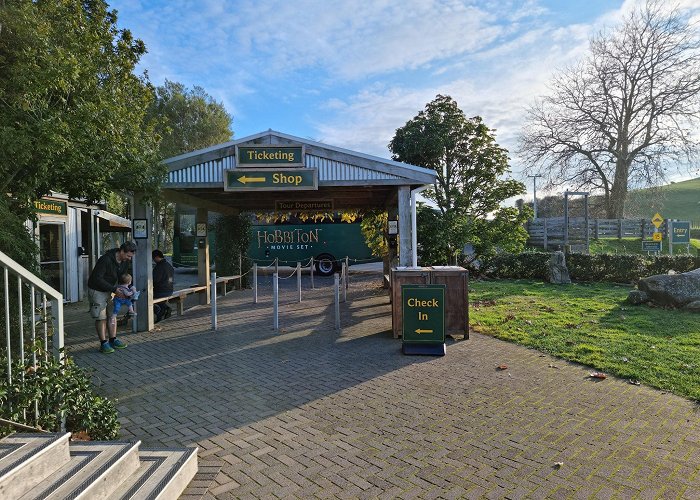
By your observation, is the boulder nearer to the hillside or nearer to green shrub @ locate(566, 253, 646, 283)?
green shrub @ locate(566, 253, 646, 283)

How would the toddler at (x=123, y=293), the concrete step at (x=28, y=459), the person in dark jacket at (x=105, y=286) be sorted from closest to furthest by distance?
the concrete step at (x=28, y=459)
the person in dark jacket at (x=105, y=286)
the toddler at (x=123, y=293)

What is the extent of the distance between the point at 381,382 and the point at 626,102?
30.5m

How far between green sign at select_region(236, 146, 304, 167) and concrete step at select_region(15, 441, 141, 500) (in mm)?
6286

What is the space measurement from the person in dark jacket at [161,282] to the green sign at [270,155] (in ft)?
10.7

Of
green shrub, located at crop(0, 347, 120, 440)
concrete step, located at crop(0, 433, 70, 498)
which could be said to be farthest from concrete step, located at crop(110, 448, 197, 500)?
green shrub, located at crop(0, 347, 120, 440)

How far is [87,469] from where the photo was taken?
3.07 metres

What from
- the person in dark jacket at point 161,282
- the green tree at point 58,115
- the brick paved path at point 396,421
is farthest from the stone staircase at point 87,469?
the person in dark jacket at point 161,282

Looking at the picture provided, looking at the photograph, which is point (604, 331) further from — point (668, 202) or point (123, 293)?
point (668, 202)

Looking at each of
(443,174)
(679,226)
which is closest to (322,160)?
(443,174)

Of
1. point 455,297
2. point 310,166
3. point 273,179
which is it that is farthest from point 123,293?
point 455,297

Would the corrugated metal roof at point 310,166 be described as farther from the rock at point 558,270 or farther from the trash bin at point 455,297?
the rock at point 558,270

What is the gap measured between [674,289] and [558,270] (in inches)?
229

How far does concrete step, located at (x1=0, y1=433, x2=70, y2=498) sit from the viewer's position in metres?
2.65

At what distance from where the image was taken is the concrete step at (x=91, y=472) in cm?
275
